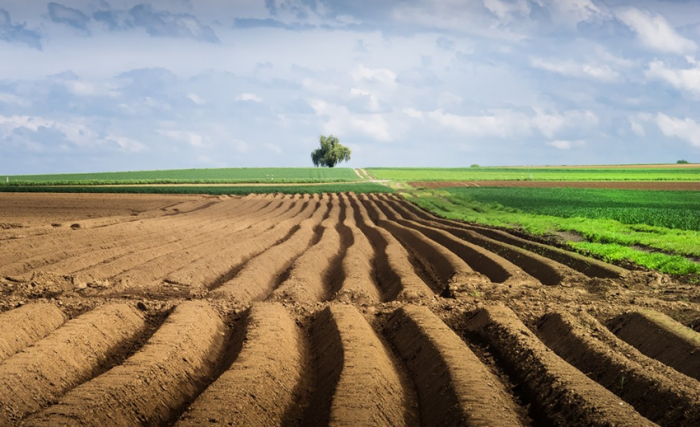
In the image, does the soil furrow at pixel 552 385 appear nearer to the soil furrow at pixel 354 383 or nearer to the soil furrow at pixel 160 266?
the soil furrow at pixel 354 383

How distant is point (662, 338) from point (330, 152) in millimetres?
117662

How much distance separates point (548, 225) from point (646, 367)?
63.0 feet

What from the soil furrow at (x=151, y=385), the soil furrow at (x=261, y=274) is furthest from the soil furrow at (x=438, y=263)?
the soil furrow at (x=151, y=385)

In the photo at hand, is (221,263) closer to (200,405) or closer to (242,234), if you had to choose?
(242,234)

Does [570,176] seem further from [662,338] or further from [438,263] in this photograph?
[662,338]

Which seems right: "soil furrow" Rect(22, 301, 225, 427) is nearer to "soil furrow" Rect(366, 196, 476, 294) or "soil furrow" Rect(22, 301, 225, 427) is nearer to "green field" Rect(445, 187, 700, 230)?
"soil furrow" Rect(366, 196, 476, 294)

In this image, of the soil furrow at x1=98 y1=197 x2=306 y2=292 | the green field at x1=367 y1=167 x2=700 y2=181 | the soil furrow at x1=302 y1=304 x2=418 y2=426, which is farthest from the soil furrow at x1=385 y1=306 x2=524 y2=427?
the green field at x1=367 y1=167 x2=700 y2=181

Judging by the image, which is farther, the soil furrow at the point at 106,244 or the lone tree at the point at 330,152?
the lone tree at the point at 330,152

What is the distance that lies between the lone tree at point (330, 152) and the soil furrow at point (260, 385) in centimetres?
11672

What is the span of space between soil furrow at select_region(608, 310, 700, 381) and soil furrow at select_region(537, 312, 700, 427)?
44 cm

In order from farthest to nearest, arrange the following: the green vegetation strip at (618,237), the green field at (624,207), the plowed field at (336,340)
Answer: the green field at (624,207)
the green vegetation strip at (618,237)
the plowed field at (336,340)

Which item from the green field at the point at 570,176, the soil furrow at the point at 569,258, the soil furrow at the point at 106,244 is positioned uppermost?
the green field at the point at 570,176

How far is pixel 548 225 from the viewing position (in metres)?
26.2

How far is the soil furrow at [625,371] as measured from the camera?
6422 millimetres
